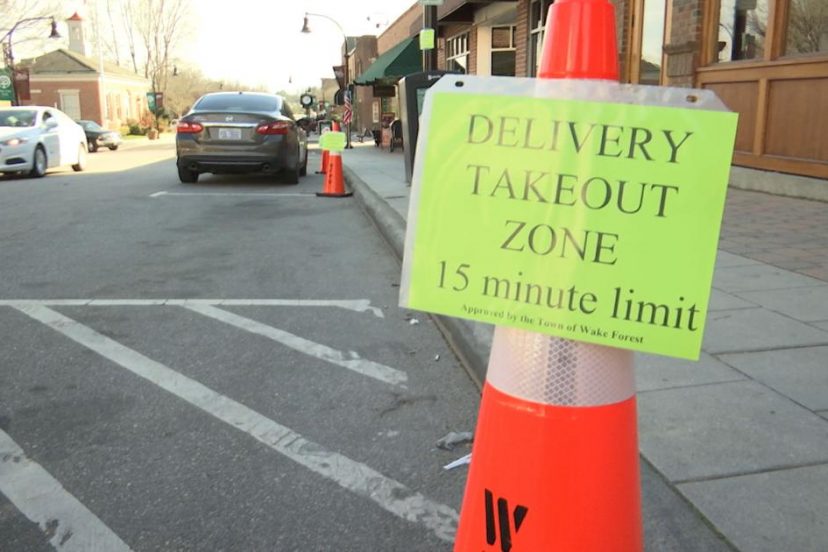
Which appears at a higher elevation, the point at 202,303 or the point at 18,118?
the point at 18,118

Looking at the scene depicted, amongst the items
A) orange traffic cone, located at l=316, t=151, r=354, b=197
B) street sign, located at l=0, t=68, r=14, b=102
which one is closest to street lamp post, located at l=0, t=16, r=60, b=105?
street sign, located at l=0, t=68, r=14, b=102

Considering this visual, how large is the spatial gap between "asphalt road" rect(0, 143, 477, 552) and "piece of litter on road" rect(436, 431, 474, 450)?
4 centimetres

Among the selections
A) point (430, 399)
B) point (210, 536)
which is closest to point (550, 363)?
point (210, 536)

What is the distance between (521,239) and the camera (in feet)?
5.81

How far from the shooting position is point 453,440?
3221mm

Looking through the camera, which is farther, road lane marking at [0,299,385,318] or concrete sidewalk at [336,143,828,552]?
road lane marking at [0,299,385,318]

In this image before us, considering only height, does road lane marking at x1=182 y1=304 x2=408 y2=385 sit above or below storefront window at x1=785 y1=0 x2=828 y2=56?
below

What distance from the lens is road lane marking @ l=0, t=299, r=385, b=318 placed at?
5.47 m

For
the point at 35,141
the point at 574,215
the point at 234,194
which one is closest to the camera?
the point at 574,215

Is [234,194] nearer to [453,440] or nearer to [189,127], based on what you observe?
[189,127]

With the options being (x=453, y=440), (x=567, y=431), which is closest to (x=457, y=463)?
(x=453, y=440)

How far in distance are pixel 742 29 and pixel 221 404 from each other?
8700 mm

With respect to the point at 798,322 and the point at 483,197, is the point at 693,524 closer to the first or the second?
the point at 483,197

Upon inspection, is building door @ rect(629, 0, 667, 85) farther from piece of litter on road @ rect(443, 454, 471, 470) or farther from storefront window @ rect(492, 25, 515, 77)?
piece of litter on road @ rect(443, 454, 471, 470)
